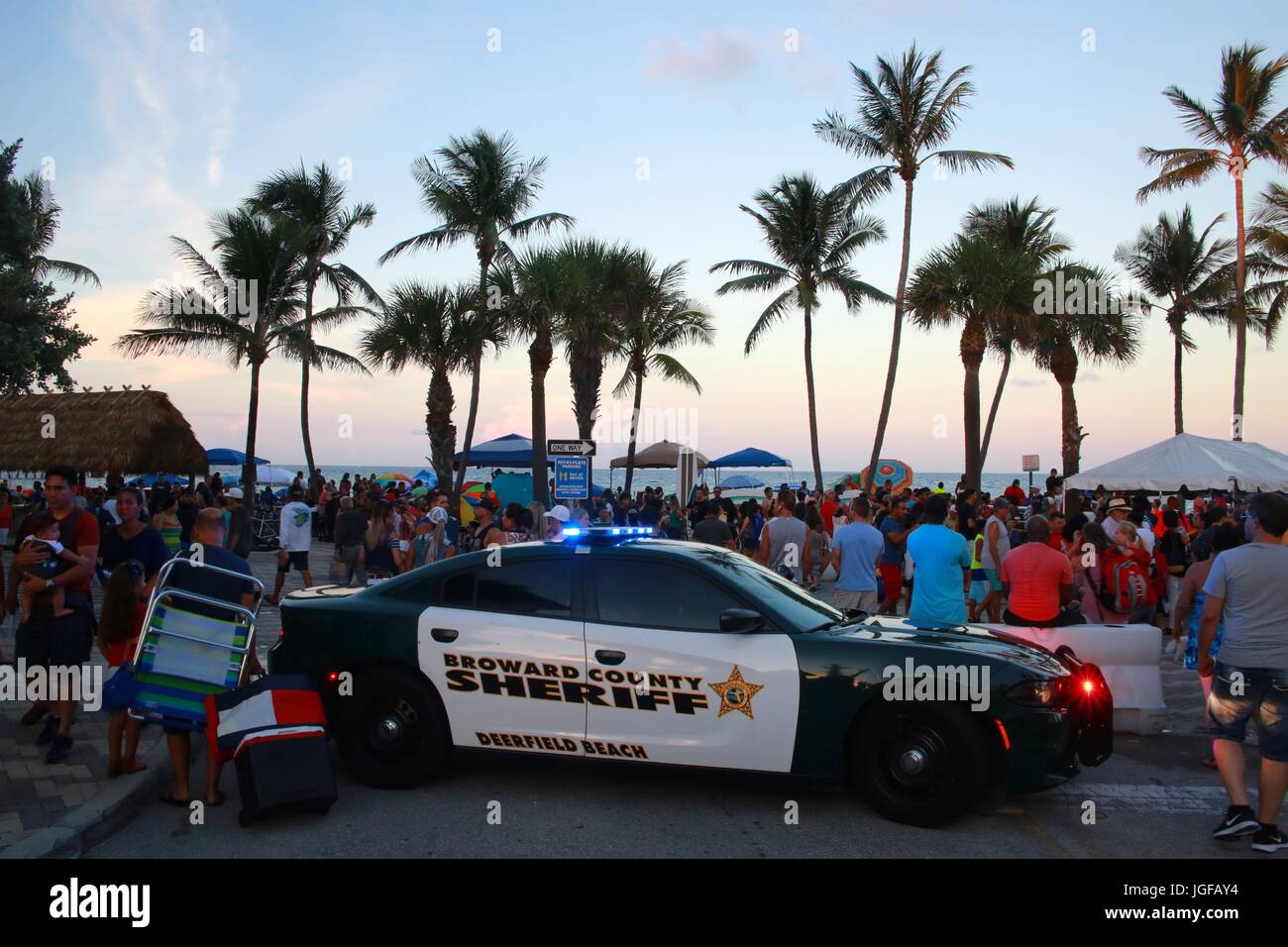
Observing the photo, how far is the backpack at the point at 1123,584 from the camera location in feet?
28.3

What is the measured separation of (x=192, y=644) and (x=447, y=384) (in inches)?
871

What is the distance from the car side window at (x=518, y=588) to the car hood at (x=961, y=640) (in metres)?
1.66

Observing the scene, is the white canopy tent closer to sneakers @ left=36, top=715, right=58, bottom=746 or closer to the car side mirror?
the car side mirror

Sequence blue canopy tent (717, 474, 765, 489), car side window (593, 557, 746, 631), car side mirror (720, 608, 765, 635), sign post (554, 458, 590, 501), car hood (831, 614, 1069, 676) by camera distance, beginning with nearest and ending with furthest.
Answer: car side mirror (720, 608, 765, 635) < car hood (831, 614, 1069, 676) < car side window (593, 557, 746, 631) < sign post (554, 458, 590, 501) < blue canopy tent (717, 474, 765, 489)

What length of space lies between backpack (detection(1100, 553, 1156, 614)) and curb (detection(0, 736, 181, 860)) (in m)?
7.84

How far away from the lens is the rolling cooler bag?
513 centimetres

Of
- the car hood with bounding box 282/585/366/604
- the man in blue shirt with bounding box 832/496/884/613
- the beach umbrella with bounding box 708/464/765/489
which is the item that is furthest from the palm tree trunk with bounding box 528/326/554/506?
the car hood with bounding box 282/585/366/604

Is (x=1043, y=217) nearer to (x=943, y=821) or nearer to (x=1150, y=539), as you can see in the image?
(x=1150, y=539)

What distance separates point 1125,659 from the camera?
7258 millimetres

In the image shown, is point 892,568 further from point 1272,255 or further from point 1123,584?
point 1272,255

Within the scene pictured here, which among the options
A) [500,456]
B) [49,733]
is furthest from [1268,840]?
[500,456]

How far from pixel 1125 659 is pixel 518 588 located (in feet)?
15.4
